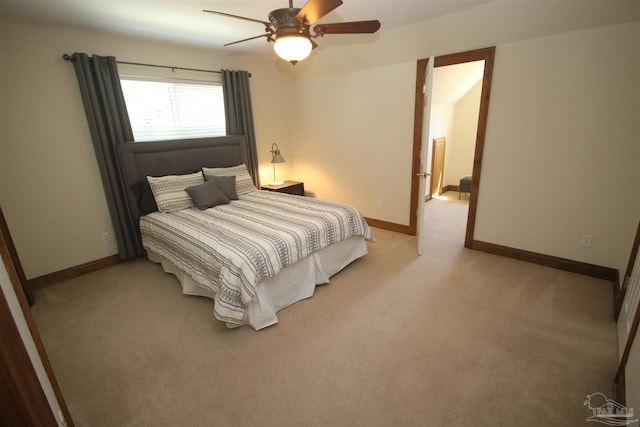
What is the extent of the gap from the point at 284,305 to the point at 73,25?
3.16 metres

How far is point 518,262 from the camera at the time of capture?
3043 mm

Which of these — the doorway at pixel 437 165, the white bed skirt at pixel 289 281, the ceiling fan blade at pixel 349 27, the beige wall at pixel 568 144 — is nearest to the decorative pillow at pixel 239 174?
the white bed skirt at pixel 289 281

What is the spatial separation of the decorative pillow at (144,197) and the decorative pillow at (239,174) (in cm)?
66

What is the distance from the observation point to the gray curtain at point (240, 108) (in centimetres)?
389

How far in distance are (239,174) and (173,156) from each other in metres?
0.79

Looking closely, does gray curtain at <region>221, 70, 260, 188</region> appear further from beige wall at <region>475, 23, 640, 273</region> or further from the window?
beige wall at <region>475, 23, 640, 273</region>

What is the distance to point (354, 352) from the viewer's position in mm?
1943

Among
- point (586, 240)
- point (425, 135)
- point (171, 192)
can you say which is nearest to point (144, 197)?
point (171, 192)

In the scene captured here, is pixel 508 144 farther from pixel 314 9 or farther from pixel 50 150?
pixel 50 150

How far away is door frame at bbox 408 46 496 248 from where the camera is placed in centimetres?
291

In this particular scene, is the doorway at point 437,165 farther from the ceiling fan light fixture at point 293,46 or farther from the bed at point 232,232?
the ceiling fan light fixture at point 293,46

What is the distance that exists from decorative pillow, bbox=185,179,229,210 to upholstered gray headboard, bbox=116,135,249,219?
0.46m

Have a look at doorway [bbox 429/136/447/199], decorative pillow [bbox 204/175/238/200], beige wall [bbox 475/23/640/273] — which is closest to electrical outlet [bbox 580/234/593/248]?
beige wall [bbox 475/23/640/273]

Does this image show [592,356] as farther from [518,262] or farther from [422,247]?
[422,247]
